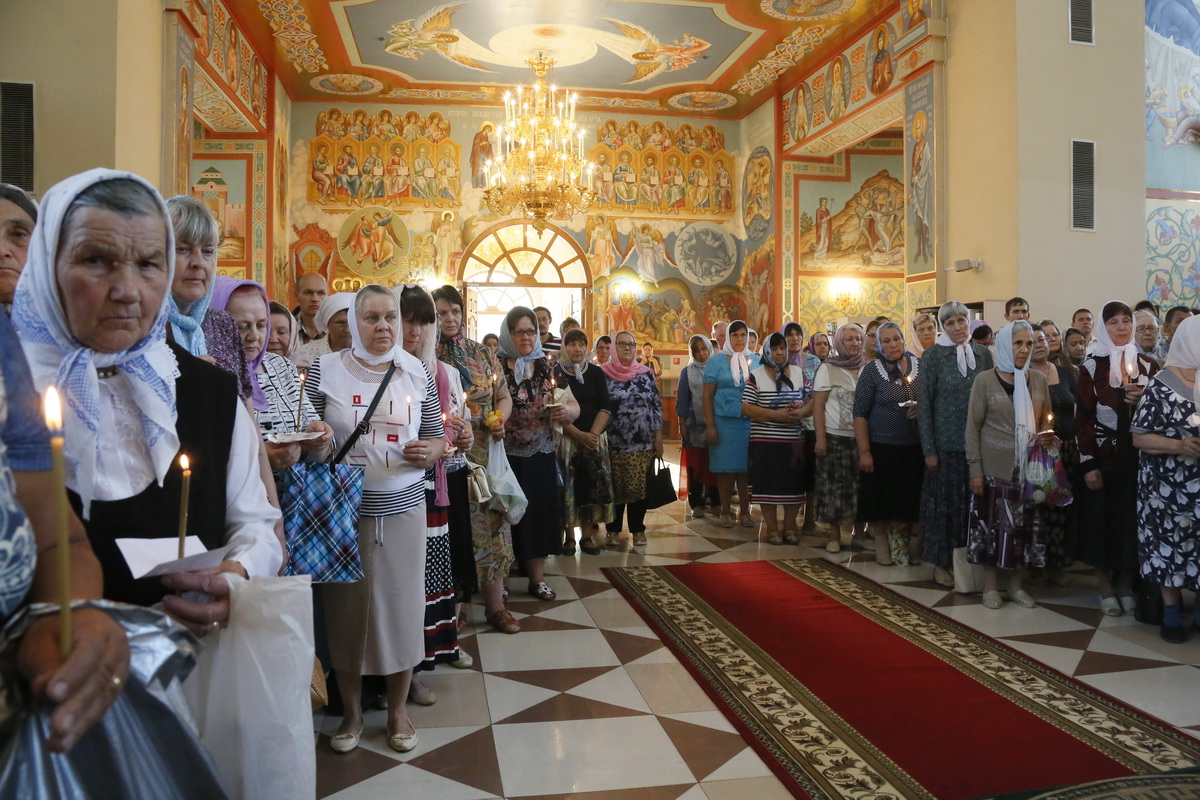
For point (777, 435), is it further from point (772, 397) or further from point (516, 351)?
point (516, 351)

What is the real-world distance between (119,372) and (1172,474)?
463cm

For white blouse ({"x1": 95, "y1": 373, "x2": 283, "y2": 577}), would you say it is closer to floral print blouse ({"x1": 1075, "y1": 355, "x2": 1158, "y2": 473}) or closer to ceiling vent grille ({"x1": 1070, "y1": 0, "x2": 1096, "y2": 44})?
floral print blouse ({"x1": 1075, "y1": 355, "x2": 1158, "y2": 473})

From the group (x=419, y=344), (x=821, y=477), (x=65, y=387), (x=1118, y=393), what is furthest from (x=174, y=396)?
(x=821, y=477)

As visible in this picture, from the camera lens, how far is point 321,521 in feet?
8.85

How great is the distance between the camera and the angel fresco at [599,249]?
49.5ft

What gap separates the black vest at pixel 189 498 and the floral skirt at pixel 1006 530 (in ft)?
14.4

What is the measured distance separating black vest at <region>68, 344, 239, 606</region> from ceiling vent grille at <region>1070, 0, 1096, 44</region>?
9788mm

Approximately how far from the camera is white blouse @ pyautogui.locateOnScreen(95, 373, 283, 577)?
4.34 feet

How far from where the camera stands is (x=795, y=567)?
5.92 meters

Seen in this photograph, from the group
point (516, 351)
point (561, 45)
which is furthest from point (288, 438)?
point (561, 45)

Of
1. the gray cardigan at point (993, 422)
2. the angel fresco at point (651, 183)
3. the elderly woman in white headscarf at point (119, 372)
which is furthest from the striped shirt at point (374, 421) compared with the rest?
the angel fresco at point (651, 183)

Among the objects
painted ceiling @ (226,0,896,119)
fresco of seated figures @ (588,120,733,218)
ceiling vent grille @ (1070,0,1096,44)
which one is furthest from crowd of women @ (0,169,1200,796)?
fresco of seated figures @ (588,120,733,218)

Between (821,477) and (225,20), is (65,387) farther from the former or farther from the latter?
(225,20)

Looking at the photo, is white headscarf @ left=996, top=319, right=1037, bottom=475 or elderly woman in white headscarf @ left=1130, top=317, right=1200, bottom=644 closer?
elderly woman in white headscarf @ left=1130, top=317, right=1200, bottom=644
